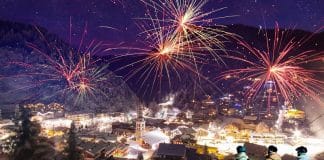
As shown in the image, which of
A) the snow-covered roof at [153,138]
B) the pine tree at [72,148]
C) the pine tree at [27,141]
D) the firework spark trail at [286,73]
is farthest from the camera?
the firework spark trail at [286,73]

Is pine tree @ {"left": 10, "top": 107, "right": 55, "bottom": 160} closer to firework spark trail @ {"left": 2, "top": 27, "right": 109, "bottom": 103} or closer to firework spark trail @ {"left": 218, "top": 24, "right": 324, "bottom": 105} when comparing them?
firework spark trail @ {"left": 218, "top": 24, "right": 324, "bottom": 105}

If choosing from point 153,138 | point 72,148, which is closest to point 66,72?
point 153,138

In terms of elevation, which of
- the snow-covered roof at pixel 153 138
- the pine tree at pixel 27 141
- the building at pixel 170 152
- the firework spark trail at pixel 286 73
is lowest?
the building at pixel 170 152

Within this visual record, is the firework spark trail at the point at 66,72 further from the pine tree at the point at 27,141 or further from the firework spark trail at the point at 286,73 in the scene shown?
the pine tree at the point at 27,141

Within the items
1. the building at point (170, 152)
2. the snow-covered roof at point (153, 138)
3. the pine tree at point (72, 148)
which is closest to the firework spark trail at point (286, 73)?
the snow-covered roof at point (153, 138)

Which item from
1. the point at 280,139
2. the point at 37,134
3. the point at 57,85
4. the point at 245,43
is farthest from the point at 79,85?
the point at 37,134

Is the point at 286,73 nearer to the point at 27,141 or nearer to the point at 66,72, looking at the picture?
the point at 27,141

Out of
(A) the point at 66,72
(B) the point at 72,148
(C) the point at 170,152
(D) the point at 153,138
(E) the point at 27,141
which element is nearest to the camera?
(E) the point at 27,141

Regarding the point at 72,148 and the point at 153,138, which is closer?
the point at 72,148

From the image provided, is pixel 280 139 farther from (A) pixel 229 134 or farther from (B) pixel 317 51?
(B) pixel 317 51
